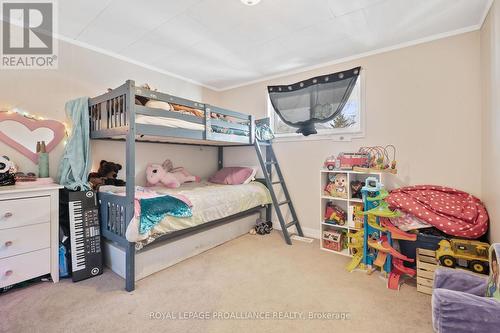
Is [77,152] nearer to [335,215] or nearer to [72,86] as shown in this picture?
[72,86]

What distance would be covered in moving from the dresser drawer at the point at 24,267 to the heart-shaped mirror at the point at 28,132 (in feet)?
3.14

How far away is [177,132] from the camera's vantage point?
7.10 feet

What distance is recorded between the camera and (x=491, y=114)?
1.81m

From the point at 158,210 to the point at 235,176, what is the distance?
155 centimetres

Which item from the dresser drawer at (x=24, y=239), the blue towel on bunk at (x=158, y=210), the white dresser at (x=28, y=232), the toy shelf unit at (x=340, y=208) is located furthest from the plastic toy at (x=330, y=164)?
the dresser drawer at (x=24, y=239)

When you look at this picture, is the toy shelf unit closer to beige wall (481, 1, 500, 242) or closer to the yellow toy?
the yellow toy

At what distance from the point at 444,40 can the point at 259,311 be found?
3.05 meters

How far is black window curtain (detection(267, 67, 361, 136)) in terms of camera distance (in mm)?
2820

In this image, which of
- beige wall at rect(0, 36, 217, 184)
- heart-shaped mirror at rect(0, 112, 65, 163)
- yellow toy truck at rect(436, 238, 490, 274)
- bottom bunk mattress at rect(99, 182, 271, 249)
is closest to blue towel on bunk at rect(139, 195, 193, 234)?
bottom bunk mattress at rect(99, 182, 271, 249)

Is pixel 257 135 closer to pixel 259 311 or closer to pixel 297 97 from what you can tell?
pixel 297 97

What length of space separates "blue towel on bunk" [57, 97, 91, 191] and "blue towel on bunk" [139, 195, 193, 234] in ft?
2.31

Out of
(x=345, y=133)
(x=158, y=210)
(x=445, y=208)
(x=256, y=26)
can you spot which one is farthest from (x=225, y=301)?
(x=256, y=26)

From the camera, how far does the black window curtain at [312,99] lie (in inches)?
111

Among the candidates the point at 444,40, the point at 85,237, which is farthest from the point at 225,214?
the point at 444,40
